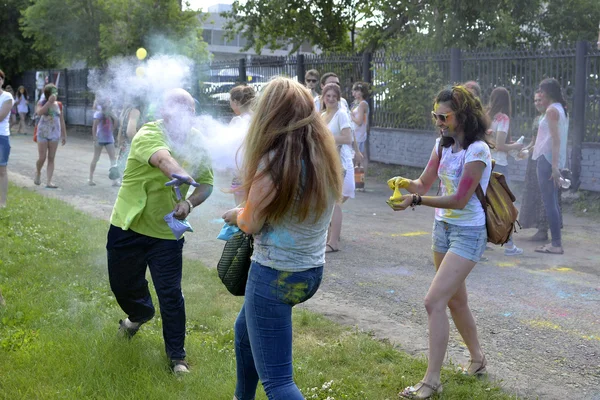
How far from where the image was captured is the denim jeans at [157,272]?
4.49 metres

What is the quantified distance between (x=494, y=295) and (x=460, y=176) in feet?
8.60

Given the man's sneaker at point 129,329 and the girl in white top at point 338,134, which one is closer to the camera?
the man's sneaker at point 129,329

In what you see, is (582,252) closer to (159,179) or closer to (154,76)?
(154,76)

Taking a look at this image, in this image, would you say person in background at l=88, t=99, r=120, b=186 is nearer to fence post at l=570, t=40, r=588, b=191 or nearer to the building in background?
fence post at l=570, t=40, r=588, b=191

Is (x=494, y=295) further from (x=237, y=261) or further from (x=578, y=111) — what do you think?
(x=578, y=111)

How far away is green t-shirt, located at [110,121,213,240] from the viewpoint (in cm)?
447

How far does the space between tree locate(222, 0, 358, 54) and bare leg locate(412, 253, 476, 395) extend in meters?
19.2

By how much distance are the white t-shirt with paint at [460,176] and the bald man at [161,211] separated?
1474 mm

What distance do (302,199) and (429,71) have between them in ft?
40.6

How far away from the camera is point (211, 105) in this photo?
69.3 feet

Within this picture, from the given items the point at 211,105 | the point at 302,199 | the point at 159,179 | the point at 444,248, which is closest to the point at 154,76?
the point at 159,179

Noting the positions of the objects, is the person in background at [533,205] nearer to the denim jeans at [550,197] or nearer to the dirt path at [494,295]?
the dirt path at [494,295]

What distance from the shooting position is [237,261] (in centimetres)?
360

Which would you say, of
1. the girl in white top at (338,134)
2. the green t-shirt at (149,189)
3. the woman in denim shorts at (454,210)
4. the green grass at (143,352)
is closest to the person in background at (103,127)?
the girl in white top at (338,134)
